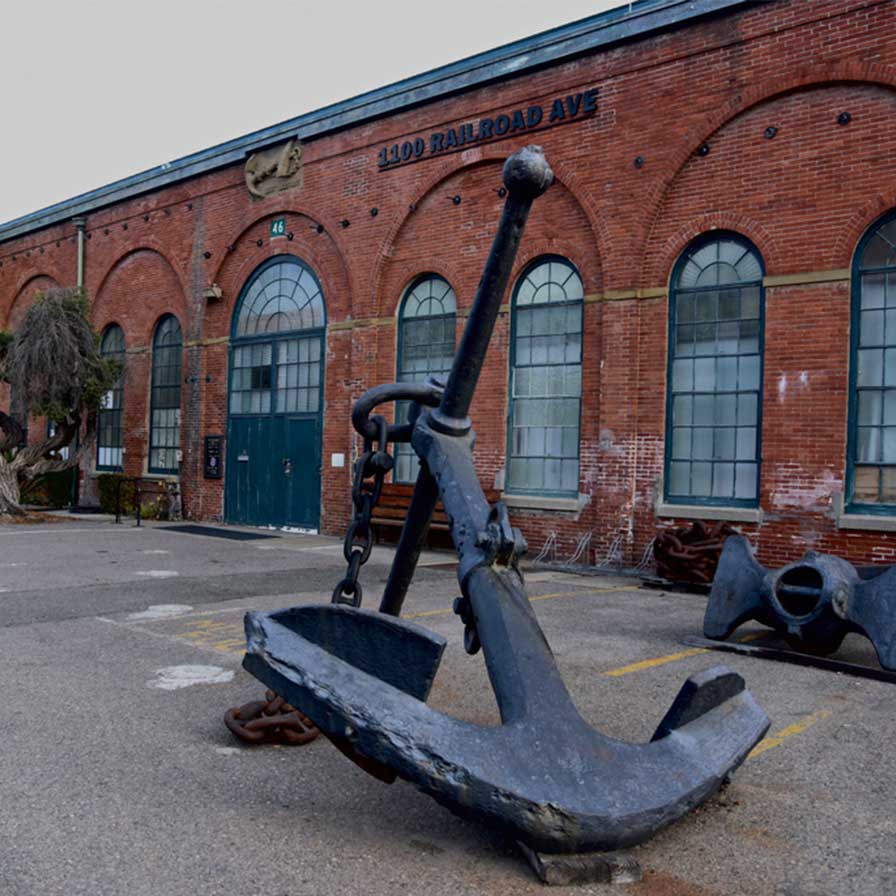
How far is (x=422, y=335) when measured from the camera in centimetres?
1497

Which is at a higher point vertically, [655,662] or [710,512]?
[710,512]

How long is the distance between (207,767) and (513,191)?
2.76m

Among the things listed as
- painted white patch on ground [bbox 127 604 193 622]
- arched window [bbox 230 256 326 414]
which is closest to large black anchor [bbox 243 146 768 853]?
painted white patch on ground [bbox 127 604 193 622]

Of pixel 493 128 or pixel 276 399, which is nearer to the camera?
pixel 493 128

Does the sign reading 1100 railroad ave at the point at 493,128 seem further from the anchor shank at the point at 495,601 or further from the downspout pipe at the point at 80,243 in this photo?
the anchor shank at the point at 495,601

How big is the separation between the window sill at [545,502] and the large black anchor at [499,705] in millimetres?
8807

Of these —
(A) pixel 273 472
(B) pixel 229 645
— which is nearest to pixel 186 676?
(B) pixel 229 645

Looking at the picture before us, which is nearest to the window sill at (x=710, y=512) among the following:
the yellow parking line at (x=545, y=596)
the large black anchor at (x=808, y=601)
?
the yellow parking line at (x=545, y=596)

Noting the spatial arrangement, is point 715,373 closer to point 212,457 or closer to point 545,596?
point 545,596

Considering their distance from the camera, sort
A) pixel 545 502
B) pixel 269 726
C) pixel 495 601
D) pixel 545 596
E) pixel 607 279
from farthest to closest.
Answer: pixel 545 502, pixel 607 279, pixel 545 596, pixel 269 726, pixel 495 601

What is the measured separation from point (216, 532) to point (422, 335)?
5.04 metres

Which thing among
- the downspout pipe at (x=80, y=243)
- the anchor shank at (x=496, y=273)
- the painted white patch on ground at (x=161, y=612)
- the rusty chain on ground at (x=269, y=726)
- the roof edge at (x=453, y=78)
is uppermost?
the roof edge at (x=453, y=78)

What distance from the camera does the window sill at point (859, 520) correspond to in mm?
9961

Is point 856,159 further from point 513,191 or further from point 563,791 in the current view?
point 563,791
